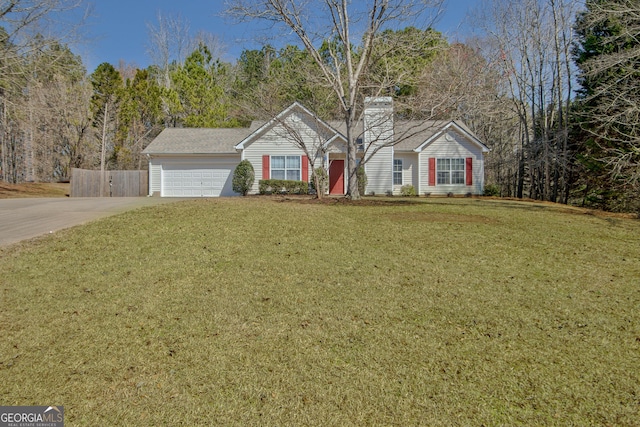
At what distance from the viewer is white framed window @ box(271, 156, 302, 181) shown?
70.7ft

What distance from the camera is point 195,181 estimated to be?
22.9m

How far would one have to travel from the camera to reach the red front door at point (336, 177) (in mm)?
22281

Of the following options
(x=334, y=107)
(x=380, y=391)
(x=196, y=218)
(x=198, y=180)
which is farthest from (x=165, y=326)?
(x=198, y=180)

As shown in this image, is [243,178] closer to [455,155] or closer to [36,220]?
[36,220]

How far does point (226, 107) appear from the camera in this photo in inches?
1225

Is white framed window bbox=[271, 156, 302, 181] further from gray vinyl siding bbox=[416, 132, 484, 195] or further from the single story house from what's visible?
gray vinyl siding bbox=[416, 132, 484, 195]

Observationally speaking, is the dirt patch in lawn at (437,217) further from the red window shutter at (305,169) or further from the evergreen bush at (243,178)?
the evergreen bush at (243,178)

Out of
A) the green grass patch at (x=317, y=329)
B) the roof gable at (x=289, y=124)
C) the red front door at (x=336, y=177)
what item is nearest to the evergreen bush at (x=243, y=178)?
the roof gable at (x=289, y=124)

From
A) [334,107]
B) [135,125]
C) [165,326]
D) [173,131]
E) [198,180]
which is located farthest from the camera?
[135,125]

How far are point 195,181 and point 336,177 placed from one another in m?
8.22

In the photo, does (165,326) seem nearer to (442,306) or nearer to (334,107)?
(442,306)

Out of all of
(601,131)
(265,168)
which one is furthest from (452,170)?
(265,168)

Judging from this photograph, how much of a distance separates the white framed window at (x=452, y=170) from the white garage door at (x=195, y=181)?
12566 millimetres

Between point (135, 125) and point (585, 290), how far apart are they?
3203cm
